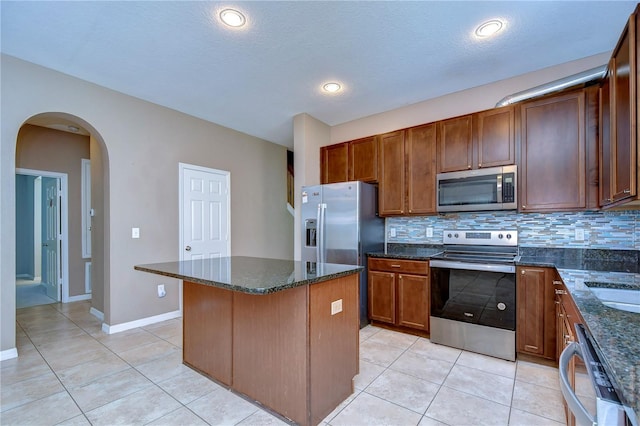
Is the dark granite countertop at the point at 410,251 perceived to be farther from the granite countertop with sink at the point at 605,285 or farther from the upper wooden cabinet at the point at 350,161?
the upper wooden cabinet at the point at 350,161

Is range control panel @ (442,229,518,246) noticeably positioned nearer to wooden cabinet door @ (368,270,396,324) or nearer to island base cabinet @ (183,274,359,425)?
wooden cabinet door @ (368,270,396,324)

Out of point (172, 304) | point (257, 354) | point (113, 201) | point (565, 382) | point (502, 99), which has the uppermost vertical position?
point (502, 99)

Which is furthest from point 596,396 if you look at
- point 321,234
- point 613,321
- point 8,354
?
point 8,354

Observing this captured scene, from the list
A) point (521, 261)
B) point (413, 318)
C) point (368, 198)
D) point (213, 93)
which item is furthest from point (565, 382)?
point (213, 93)

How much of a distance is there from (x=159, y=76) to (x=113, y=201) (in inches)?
59.0

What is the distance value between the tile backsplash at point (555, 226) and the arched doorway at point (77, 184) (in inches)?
158

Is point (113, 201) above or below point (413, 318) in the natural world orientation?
above

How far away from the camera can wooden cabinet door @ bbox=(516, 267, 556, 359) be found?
2.39 metres

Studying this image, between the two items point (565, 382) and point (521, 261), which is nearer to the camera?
point (565, 382)

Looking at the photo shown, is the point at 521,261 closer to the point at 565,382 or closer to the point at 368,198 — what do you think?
the point at 368,198

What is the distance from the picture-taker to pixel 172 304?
3848 millimetres

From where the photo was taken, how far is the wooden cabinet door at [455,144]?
3.06m

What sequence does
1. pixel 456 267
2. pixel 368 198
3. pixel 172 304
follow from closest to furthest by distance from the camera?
1. pixel 456 267
2. pixel 368 198
3. pixel 172 304

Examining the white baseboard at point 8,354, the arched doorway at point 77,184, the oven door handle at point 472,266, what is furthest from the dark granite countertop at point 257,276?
the arched doorway at point 77,184
